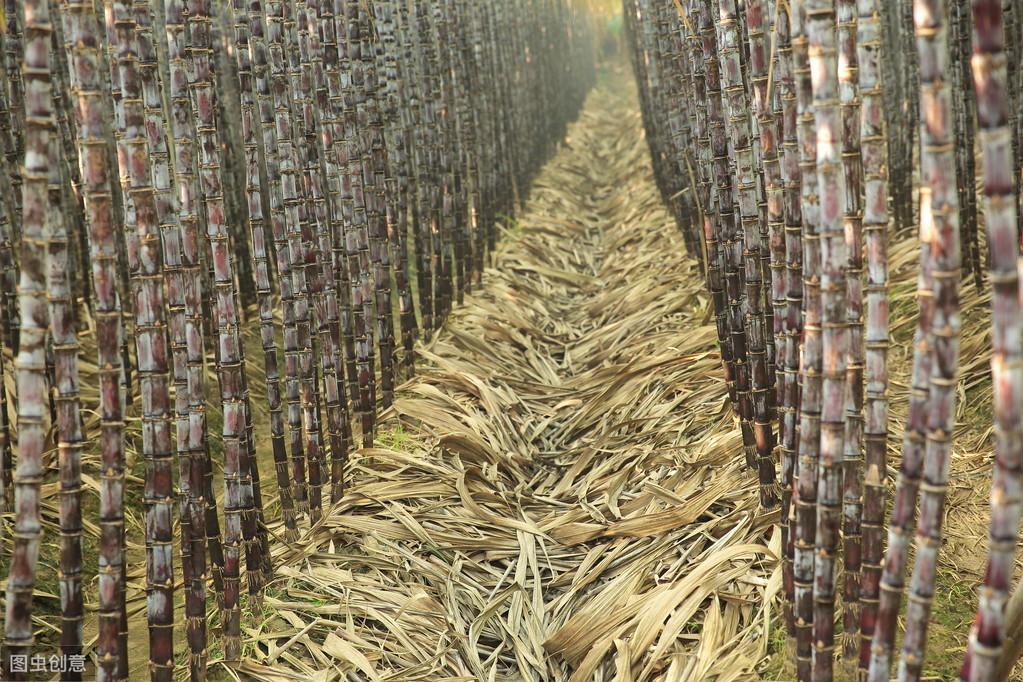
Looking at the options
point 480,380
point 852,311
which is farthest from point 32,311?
point 480,380

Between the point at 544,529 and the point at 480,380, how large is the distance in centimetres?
115

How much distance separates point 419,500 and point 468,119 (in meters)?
3.32

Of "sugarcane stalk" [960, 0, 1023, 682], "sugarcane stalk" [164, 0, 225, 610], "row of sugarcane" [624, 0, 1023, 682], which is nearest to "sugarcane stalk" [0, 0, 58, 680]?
"sugarcane stalk" [164, 0, 225, 610]

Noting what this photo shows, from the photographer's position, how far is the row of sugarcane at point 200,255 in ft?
5.73

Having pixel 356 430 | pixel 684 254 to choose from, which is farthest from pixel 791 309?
pixel 684 254

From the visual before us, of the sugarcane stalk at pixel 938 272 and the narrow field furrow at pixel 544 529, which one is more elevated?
the sugarcane stalk at pixel 938 272

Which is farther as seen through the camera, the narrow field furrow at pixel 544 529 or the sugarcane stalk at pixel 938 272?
the narrow field furrow at pixel 544 529

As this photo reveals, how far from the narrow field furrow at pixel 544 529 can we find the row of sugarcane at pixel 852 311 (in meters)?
0.29

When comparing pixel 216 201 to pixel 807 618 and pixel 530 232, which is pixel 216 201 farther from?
pixel 530 232

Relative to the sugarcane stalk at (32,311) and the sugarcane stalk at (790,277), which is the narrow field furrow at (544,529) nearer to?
the sugarcane stalk at (790,277)

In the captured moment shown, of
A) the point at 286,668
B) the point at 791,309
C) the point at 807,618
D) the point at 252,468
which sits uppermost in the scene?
the point at 791,309

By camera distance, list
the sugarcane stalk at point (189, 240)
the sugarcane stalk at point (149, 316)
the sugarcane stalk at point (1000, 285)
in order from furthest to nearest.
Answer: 1. the sugarcane stalk at point (189, 240)
2. the sugarcane stalk at point (149, 316)
3. the sugarcane stalk at point (1000, 285)

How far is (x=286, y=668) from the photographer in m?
2.46

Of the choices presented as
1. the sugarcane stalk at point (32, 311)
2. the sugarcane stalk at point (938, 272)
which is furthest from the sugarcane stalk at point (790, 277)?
the sugarcane stalk at point (32, 311)
